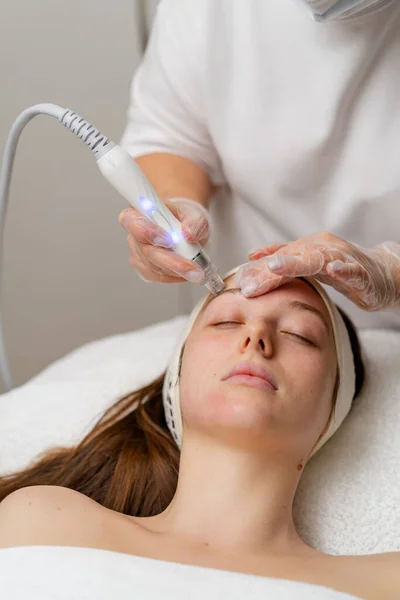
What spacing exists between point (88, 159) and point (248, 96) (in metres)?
0.92

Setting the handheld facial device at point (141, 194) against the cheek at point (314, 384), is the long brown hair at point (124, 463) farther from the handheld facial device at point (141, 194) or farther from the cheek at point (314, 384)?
the handheld facial device at point (141, 194)

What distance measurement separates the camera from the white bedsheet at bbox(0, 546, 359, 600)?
3.17 ft

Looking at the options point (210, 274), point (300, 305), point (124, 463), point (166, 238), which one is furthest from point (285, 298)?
point (124, 463)

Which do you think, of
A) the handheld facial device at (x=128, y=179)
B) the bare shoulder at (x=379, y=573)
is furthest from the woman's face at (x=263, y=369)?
the bare shoulder at (x=379, y=573)

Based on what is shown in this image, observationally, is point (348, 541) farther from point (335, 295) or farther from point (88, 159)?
point (88, 159)

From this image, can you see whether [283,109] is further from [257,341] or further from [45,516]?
[45,516]

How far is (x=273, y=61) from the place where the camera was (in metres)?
1.38

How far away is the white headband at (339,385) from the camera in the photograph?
1.32m

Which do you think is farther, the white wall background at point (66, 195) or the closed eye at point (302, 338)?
the white wall background at point (66, 195)

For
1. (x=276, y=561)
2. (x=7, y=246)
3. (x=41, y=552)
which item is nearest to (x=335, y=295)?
(x=276, y=561)

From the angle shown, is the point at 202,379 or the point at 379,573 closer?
the point at 379,573

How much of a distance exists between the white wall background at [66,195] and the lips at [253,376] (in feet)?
4.08

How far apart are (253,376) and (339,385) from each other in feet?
0.76

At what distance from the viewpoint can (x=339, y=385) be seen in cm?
132
